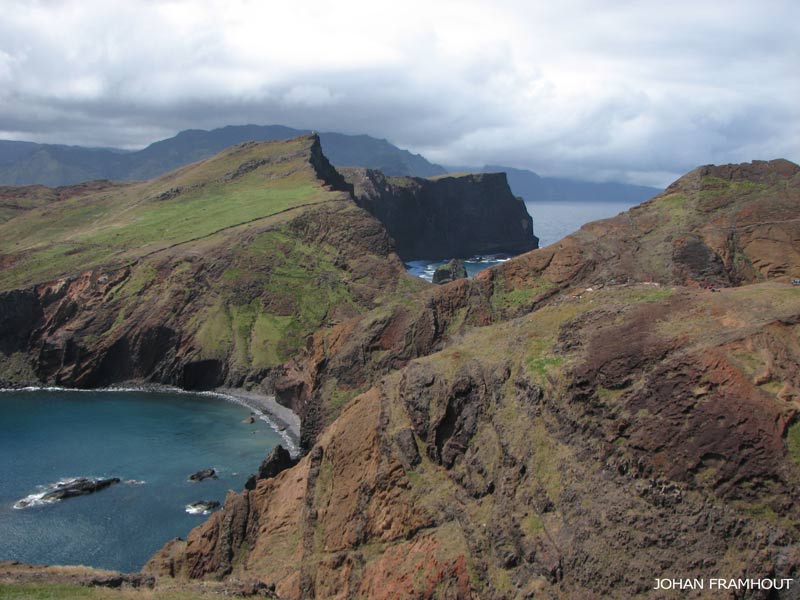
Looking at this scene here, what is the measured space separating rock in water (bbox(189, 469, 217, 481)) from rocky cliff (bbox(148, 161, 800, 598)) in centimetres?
2565

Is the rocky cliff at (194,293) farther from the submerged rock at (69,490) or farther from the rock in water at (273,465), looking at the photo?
the rock in water at (273,465)

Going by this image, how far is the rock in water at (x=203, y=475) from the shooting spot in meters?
85.8

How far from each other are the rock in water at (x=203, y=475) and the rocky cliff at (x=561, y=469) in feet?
84.1

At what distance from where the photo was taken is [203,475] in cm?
8644

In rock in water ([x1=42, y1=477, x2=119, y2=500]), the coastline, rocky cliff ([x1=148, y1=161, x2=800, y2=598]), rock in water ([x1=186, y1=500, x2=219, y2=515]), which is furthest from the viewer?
the coastline

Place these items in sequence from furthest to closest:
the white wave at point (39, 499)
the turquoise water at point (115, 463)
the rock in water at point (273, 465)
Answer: the white wave at point (39, 499)
the rock in water at point (273, 465)
the turquoise water at point (115, 463)

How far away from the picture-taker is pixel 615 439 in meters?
42.0

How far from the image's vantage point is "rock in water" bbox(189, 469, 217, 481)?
3376 inches

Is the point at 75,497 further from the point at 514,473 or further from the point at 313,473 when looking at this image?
the point at 514,473

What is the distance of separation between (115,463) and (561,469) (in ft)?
223

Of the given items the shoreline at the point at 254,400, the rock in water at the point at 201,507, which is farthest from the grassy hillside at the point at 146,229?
the rock in water at the point at 201,507

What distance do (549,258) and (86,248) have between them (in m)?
125

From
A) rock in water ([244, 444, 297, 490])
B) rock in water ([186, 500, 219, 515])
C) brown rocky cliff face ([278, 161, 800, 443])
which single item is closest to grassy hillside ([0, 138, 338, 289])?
rock in water ([186, 500, 219, 515])

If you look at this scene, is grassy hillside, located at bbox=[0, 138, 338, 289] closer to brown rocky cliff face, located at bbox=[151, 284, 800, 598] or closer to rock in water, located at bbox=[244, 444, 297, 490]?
rock in water, located at bbox=[244, 444, 297, 490]
